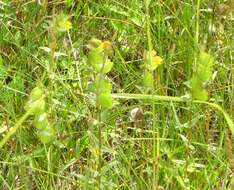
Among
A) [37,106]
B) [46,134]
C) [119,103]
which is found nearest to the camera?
[37,106]

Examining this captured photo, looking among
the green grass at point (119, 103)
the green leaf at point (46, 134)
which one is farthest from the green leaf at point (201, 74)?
the green leaf at point (46, 134)

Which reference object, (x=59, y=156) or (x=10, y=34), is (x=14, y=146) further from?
(x=10, y=34)

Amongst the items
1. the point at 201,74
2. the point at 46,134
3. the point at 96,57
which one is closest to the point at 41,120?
the point at 46,134

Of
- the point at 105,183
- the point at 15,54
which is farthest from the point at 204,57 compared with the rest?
the point at 15,54

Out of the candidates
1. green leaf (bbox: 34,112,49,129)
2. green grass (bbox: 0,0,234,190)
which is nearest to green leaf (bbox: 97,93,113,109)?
green grass (bbox: 0,0,234,190)

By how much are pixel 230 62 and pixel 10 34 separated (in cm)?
70

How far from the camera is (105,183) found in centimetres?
151

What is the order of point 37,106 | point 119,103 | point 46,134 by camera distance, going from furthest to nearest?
point 119,103, point 46,134, point 37,106

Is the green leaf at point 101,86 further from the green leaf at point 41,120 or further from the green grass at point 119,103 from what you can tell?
the green leaf at point 41,120

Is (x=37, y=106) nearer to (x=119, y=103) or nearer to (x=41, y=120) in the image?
(x=41, y=120)

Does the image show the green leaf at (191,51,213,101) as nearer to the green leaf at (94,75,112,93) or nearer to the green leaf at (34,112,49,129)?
the green leaf at (94,75,112,93)

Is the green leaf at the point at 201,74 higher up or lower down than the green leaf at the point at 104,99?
higher up

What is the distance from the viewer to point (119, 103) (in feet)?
5.19

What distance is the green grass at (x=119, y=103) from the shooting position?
60.2 inches
